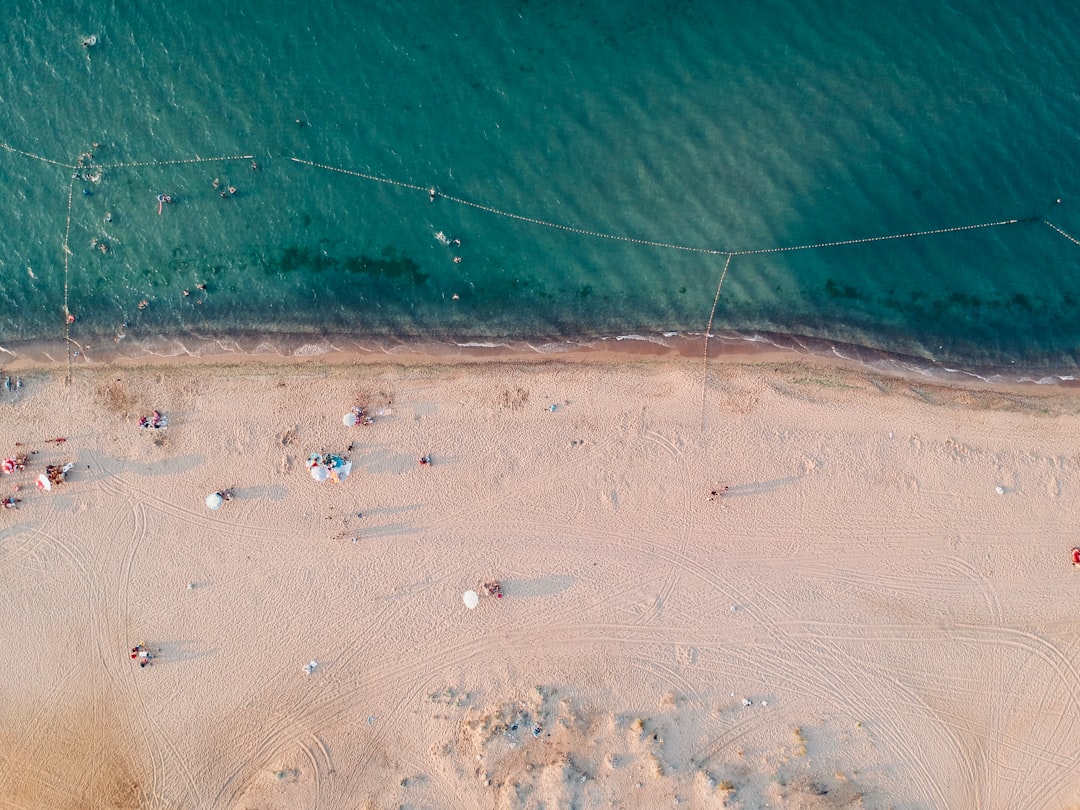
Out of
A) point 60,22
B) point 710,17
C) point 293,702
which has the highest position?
point 710,17

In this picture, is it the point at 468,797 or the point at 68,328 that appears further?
the point at 68,328

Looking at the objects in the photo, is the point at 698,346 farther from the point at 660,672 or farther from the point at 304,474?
the point at 304,474

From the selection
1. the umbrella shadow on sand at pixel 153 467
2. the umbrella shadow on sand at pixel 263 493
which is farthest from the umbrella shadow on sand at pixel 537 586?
the umbrella shadow on sand at pixel 153 467

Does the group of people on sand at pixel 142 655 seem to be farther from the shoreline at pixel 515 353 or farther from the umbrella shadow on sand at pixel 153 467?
the shoreline at pixel 515 353

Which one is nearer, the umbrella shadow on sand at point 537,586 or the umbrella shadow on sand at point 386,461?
the umbrella shadow on sand at point 537,586

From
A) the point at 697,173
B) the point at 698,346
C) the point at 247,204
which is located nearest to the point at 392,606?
the point at 698,346

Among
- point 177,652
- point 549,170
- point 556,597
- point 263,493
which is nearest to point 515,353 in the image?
point 549,170

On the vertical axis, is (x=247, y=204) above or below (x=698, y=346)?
above
